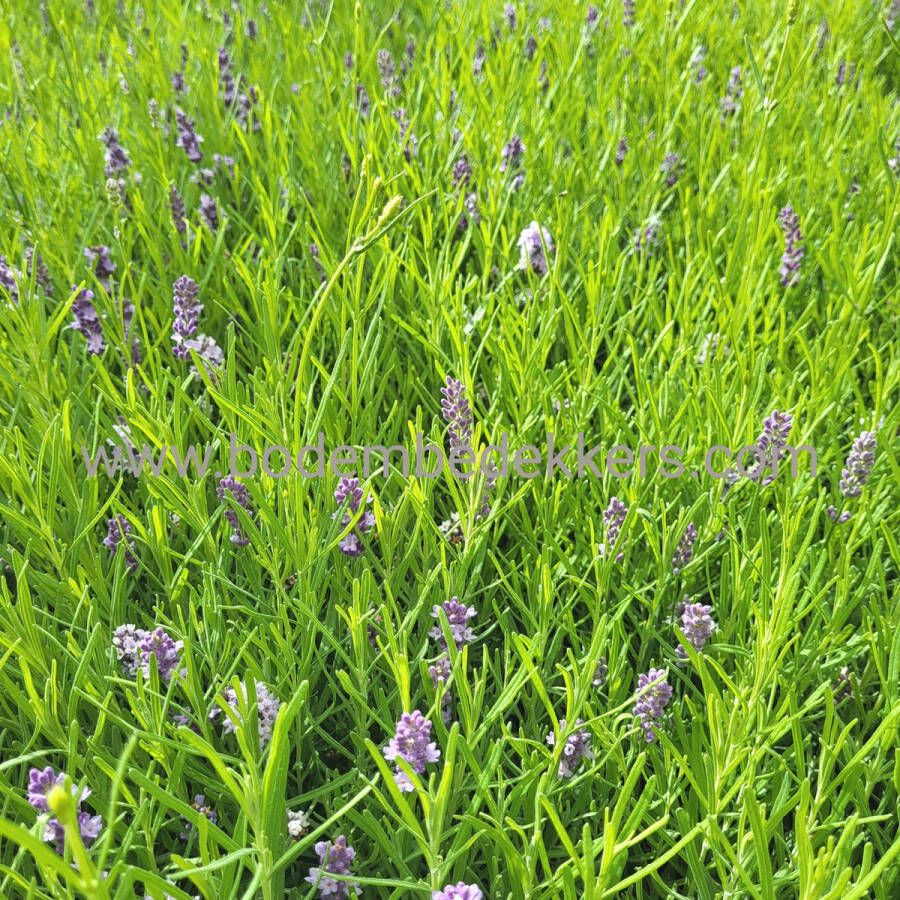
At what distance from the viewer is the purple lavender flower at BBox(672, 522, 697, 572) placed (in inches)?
61.2

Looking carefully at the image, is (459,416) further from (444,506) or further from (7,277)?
(7,277)

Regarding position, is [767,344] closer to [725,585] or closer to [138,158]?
[725,585]

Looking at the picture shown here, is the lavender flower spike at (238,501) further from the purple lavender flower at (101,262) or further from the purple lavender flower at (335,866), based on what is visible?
the purple lavender flower at (101,262)

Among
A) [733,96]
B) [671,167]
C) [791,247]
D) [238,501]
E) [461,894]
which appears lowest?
[461,894]

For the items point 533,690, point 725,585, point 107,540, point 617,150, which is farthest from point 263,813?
point 617,150

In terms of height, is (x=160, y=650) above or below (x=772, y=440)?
below

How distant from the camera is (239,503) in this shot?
59.1 inches

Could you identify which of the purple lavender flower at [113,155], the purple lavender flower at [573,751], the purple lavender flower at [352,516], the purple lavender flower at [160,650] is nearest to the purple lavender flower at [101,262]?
the purple lavender flower at [113,155]

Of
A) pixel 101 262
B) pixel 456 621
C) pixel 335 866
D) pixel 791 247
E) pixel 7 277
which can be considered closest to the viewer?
pixel 335 866

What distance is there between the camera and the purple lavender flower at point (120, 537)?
Result: 4.91 ft

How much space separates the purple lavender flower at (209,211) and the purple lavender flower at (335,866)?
162 centimetres

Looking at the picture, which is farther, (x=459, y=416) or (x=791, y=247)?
(x=791, y=247)

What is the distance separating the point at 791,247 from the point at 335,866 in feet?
5.95

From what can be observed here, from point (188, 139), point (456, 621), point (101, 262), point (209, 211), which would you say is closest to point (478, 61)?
point (188, 139)
